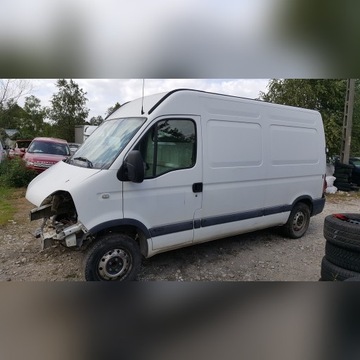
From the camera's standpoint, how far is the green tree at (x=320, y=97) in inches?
78.0

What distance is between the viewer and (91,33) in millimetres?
1320

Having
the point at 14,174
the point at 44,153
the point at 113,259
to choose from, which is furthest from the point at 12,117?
the point at 113,259

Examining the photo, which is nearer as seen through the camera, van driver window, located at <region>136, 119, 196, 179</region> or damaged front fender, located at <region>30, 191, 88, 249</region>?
damaged front fender, located at <region>30, 191, 88, 249</region>

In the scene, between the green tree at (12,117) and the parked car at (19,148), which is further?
the parked car at (19,148)

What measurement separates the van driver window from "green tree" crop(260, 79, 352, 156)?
2.39 ft

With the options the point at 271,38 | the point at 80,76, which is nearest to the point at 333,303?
the point at 271,38

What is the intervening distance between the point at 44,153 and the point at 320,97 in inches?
92.6

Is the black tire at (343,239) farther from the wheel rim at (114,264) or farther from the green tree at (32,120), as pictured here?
the green tree at (32,120)

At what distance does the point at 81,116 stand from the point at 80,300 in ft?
4.66

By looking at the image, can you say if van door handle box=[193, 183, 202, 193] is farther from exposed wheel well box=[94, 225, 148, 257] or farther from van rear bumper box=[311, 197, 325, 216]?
van rear bumper box=[311, 197, 325, 216]

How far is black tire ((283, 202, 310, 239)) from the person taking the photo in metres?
3.07

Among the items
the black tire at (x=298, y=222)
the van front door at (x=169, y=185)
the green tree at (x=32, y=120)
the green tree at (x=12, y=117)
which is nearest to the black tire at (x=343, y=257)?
the black tire at (x=298, y=222)

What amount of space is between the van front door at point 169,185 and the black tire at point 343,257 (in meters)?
1.12

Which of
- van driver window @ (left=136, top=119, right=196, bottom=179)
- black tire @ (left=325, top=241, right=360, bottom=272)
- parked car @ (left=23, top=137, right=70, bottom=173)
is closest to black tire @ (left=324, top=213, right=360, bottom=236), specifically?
black tire @ (left=325, top=241, right=360, bottom=272)
